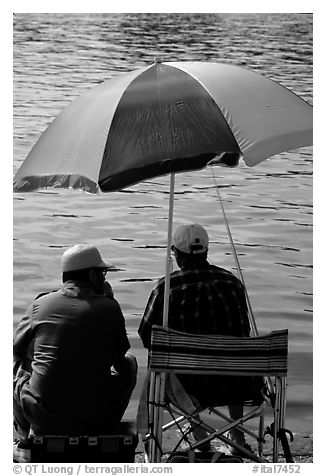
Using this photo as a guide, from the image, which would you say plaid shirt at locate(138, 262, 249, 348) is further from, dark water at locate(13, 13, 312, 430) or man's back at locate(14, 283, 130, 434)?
dark water at locate(13, 13, 312, 430)

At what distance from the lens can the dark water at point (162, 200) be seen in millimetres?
8617

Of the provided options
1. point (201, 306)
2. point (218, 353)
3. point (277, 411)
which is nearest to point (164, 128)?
point (201, 306)

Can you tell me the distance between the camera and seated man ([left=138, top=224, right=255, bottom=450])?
4.32 m

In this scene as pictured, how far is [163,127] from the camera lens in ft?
13.2

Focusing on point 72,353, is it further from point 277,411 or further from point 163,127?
point 163,127

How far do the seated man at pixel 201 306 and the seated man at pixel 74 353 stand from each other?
25 cm

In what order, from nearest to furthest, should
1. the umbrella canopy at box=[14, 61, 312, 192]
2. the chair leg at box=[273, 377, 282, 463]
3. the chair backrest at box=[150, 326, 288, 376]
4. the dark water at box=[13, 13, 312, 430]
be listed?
the umbrella canopy at box=[14, 61, 312, 192]
the chair backrest at box=[150, 326, 288, 376]
the chair leg at box=[273, 377, 282, 463]
the dark water at box=[13, 13, 312, 430]

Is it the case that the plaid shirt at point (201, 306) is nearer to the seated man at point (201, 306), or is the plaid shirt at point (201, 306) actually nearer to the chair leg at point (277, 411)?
the seated man at point (201, 306)

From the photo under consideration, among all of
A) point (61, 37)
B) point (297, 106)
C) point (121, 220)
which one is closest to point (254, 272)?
point (121, 220)

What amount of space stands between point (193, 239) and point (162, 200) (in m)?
7.39

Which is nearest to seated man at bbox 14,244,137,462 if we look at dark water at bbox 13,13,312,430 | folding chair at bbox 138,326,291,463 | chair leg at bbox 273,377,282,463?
folding chair at bbox 138,326,291,463

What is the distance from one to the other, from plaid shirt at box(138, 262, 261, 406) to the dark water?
1721 mm

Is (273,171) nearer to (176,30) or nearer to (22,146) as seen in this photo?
(176,30)
